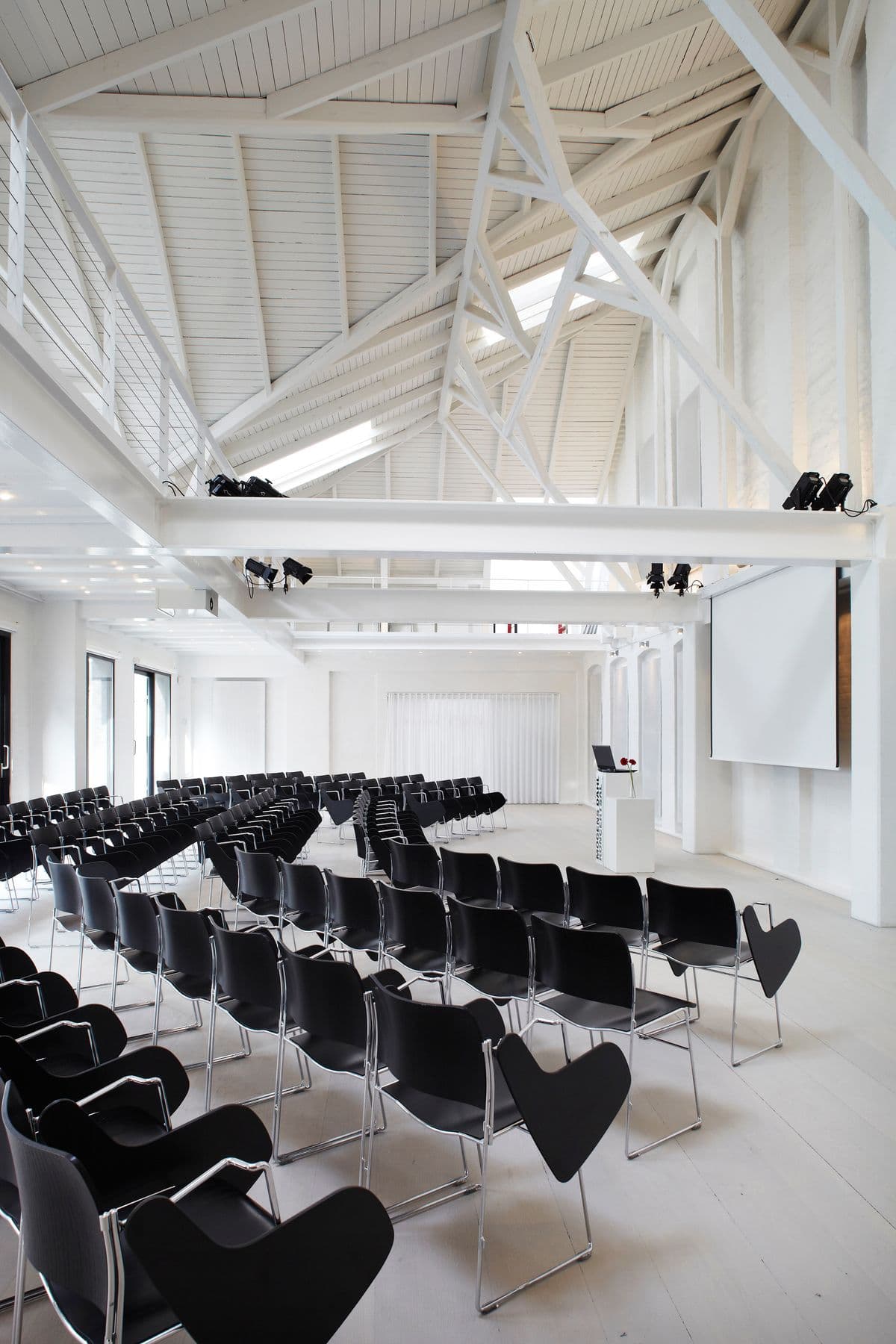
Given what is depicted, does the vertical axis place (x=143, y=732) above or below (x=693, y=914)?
above

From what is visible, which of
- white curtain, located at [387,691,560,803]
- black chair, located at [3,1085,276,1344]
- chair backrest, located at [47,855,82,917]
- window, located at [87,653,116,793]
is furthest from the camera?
white curtain, located at [387,691,560,803]

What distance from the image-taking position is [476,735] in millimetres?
19844

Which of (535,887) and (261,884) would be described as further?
(261,884)

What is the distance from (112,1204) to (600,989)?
6.92ft

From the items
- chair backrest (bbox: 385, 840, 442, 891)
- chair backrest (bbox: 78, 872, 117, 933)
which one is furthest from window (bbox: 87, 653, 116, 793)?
chair backrest (bbox: 78, 872, 117, 933)

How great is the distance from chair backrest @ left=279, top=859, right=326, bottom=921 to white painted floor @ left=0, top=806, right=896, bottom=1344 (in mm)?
1034

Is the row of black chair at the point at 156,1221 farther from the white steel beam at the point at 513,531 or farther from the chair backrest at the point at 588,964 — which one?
the white steel beam at the point at 513,531

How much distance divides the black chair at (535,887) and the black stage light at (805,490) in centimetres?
424

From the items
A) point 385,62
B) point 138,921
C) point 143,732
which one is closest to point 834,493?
point 385,62

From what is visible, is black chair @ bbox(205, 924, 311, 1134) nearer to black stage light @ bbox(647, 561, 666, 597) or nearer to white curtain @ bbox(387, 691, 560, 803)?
black stage light @ bbox(647, 561, 666, 597)

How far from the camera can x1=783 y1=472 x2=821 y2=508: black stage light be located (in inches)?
290

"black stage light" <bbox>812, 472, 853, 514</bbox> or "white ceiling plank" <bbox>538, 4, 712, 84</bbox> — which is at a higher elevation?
"white ceiling plank" <bbox>538, 4, 712, 84</bbox>

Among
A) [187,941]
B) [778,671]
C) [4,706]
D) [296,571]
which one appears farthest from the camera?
[4,706]

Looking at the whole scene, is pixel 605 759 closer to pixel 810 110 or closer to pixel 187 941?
pixel 810 110
